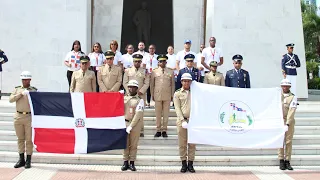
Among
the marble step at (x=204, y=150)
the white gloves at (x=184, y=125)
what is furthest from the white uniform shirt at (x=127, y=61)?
the white gloves at (x=184, y=125)

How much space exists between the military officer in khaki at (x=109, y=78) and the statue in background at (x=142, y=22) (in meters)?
7.37

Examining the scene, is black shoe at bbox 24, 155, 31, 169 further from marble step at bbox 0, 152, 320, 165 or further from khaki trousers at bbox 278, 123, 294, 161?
khaki trousers at bbox 278, 123, 294, 161

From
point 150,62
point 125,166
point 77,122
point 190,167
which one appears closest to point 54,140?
point 77,122

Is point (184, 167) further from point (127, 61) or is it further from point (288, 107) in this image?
point (127, 61)

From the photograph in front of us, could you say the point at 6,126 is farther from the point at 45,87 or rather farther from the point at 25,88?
the point at 45,87

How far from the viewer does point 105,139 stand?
7.45 metres

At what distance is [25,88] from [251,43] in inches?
355

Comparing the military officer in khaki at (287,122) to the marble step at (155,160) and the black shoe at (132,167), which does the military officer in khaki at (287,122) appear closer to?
the marble step at (155,160)

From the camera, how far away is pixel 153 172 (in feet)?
24.1

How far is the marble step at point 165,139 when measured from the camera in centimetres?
863

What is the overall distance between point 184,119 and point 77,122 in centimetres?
220

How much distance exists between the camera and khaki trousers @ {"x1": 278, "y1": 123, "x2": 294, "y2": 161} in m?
7.64

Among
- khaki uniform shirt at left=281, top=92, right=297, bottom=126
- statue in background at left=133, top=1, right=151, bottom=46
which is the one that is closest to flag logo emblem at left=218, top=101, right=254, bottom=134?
khaki uniform shirt at left=281, top=92, right=297, bottom=126

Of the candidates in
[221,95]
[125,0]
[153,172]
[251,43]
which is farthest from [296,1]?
[153,172]
